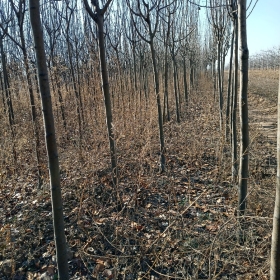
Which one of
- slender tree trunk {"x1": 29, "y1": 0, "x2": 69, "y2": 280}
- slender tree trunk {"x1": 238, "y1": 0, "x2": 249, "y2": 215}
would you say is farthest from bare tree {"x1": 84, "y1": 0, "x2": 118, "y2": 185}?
slender tree trunk {"x1": 238, "y1": 0, "x2": 249, "y2": 215}

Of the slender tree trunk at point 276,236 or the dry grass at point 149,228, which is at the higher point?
the slender tree trunk at point 276,236

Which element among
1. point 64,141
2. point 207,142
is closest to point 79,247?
point 207,142

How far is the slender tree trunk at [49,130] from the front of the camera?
4.94ft

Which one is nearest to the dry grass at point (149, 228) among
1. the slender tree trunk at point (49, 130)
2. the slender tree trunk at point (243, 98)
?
the slender tree trunk at point (243, 98)

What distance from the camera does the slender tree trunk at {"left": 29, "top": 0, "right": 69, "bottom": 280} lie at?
1507 millimetres

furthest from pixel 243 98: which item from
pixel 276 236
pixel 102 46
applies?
pixel 102 46

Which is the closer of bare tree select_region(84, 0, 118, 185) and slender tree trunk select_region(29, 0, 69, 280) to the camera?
slender tree trunk select_region(29, 0, 69, 280)

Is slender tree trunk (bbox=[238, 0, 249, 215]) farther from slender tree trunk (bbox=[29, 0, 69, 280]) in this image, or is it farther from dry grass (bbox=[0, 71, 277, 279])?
slender tree trunk (bbox=[29, 0, 69, 280])

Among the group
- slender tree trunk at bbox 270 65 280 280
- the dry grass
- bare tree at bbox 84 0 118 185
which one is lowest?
the dry grass

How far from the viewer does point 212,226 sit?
281 cm

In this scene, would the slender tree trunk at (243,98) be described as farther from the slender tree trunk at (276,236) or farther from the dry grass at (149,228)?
the slender tree trunk at (276,236)

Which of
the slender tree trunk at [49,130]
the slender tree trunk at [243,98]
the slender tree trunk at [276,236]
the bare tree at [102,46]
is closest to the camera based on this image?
the slender tree trunk at [276,236]

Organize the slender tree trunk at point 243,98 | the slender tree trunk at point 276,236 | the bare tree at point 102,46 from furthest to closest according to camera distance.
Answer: the bare tree at point 102,46, the slender tree trunk at point 243,98, the slender tree trunk at point 276,236

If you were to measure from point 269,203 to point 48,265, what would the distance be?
8.19 feet
